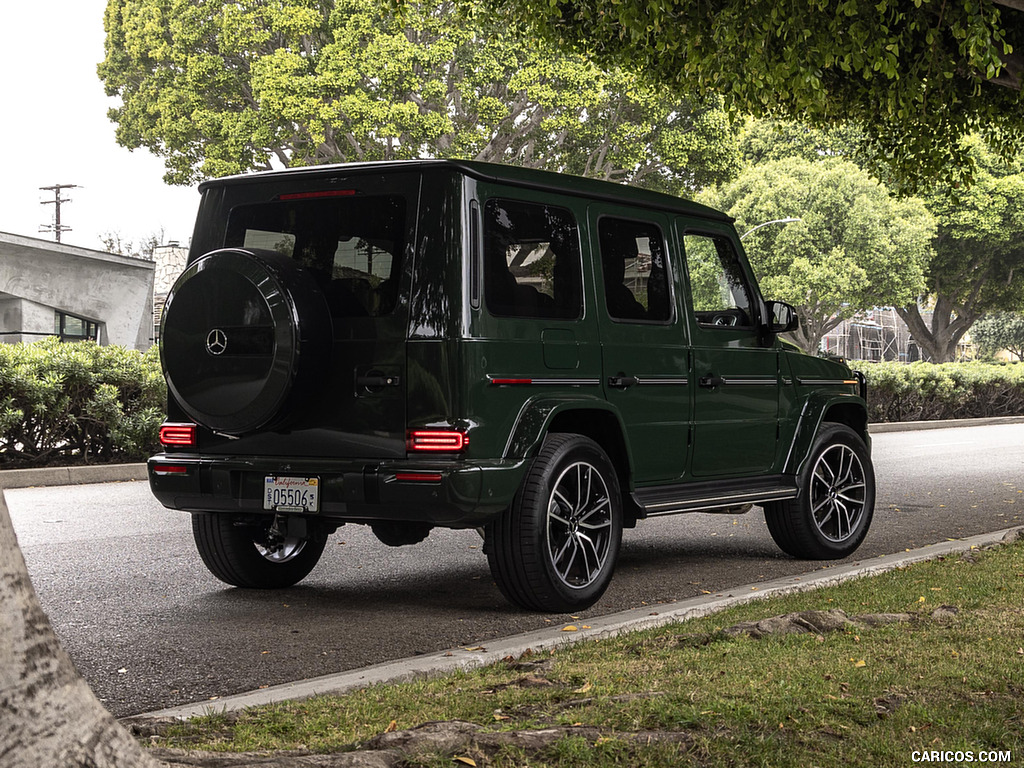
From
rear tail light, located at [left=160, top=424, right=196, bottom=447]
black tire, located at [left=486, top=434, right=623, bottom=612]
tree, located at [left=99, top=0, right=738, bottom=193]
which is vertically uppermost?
tree, located at [left=99, top=0, right=738, bottom=193]

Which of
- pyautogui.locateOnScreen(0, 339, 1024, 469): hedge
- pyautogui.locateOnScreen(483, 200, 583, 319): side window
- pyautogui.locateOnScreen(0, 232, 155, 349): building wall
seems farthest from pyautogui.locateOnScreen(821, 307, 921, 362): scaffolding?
pyautogui.locateOnScreen(483, 200, 583, 319): side window

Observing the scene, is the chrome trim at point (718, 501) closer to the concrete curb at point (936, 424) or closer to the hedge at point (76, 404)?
the hedge at point (76, 404)

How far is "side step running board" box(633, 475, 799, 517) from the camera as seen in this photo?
24.0 feet

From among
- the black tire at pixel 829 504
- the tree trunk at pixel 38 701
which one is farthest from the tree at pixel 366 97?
the tree trunk at pixel 38 701

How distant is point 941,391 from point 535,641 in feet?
91.2

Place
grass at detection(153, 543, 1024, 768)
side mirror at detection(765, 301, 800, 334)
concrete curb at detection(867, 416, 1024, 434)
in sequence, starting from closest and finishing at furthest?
grass at detection(153, 543, 1024, 768) → side mirror at detection(765, 301, 800, 334) → concrete curb at detection(867, 416, 1024, 434)

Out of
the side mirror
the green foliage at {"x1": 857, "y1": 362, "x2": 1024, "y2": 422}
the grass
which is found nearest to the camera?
the grass

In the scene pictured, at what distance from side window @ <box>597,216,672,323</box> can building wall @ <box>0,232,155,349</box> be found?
25195 mm

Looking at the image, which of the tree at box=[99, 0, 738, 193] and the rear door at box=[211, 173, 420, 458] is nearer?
the rear door at box=[211, 173, 420, 458]

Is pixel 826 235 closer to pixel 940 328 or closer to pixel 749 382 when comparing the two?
pixel 940 328

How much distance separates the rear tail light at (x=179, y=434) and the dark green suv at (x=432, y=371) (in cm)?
1

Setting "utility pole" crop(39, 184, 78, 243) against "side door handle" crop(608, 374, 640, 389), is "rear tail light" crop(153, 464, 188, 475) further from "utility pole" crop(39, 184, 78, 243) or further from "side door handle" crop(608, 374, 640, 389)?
"utility pole" crop(39, 184, 78, 243)

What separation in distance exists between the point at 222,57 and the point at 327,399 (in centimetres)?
2632

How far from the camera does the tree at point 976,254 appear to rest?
157 ft
